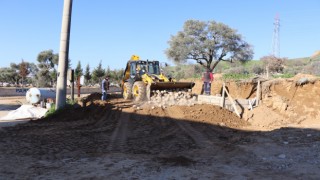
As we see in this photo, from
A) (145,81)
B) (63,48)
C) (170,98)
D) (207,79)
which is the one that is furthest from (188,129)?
(63,48)

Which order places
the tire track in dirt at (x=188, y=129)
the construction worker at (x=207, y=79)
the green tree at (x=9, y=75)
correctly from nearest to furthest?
the tire track in dirt at (x=188, y=129) < the construction worker at (x=207, y=79) < the green tree at (x=9, y=75)

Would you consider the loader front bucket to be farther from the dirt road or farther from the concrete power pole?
the concrete power pole

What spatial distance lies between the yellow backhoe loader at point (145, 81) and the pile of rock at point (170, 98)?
→ 0.36 meters

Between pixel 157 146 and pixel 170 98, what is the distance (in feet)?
24.6

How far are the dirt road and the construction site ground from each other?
0.02 meters

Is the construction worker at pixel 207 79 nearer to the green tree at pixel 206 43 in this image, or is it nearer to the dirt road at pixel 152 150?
the dirt road at pixel 152 150

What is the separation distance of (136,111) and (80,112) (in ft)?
9.78

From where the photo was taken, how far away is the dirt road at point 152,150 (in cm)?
703

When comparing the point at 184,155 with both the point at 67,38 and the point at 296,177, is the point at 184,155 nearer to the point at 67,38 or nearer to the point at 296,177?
the point at 296,177

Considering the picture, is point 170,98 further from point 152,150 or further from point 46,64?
point 46,64

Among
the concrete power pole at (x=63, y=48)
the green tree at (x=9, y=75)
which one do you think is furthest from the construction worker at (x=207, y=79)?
the green tree at (x=9, y=75)

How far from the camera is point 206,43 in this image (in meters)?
47.7

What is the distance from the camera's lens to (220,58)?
49.2 metres

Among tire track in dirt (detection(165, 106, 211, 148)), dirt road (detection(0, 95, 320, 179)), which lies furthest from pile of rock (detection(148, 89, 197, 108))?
dirt road (detection(0, 95, 320, 179))
